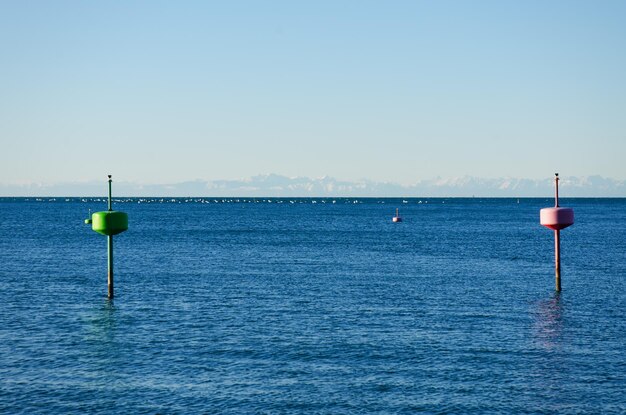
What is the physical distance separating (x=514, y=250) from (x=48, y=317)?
193ft

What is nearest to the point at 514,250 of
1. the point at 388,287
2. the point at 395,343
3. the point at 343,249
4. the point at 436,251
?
the point at 436,251

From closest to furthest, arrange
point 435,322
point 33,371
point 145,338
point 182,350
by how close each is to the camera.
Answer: point 33,371 < point 182,350 < point 145,338 < point 435,322

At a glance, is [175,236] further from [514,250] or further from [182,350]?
[182,350]

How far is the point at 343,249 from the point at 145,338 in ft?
184

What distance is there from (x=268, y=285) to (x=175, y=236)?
2630 inches

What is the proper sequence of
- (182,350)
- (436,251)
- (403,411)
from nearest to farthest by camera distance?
1. (403,411)
2. (182,350)
3. (436,251)

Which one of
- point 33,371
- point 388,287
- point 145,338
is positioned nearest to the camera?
point 33,371

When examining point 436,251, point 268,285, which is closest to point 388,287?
point 268,285

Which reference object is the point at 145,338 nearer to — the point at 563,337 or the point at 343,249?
the point at 563,337

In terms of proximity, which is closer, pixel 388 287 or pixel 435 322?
pixel 435 322

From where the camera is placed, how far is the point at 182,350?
3081 cm

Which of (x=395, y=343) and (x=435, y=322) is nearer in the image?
(x=395, y=343)

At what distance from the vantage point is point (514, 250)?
279ft

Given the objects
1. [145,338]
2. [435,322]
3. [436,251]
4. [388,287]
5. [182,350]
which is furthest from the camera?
[436,251]
